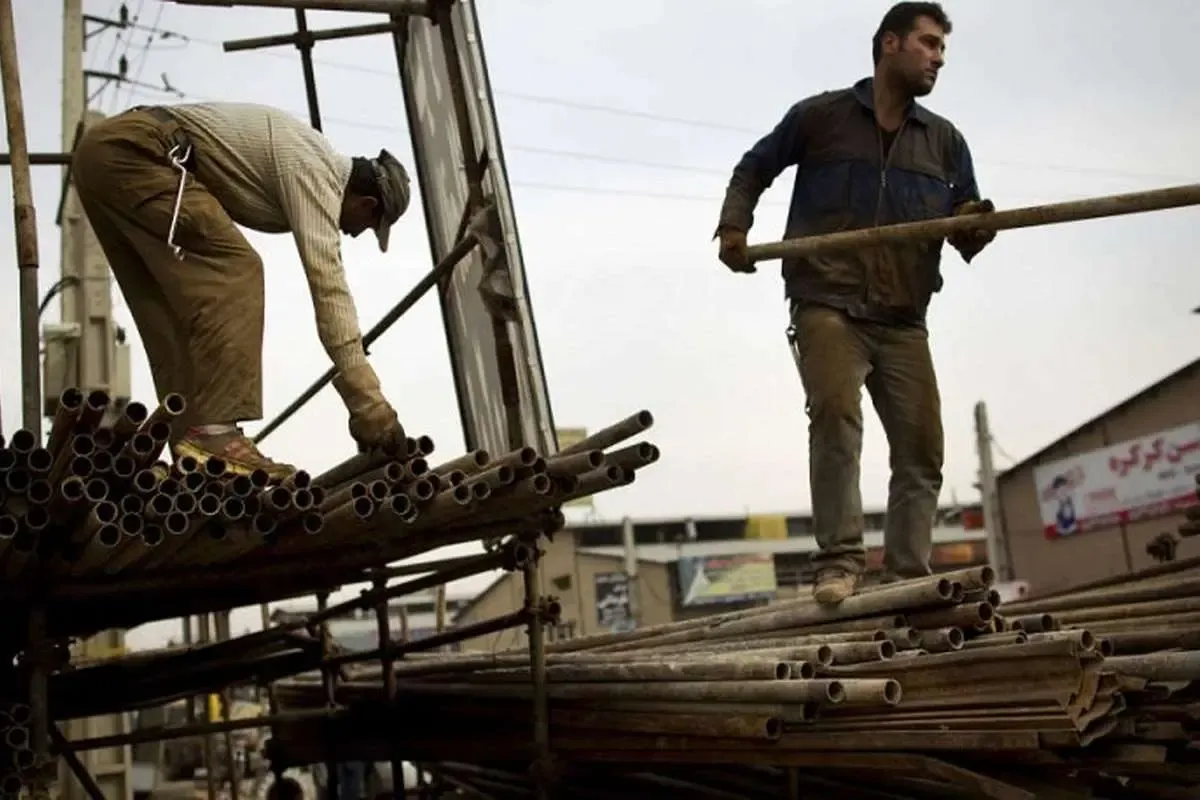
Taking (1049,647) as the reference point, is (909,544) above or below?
above

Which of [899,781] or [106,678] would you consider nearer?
[899,781]

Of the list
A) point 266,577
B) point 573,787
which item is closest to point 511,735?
point 573,787

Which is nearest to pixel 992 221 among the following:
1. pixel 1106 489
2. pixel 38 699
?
pixel 38 699

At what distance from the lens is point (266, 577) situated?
4.55 m

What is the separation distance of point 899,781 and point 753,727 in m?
0.84

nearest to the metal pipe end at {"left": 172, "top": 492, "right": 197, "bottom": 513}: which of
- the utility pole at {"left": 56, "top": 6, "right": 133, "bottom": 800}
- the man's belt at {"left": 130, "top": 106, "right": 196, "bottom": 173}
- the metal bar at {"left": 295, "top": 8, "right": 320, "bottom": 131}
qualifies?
the man's belt at {"left": 130, "top": 106, "right": 196, "bottom": 173}

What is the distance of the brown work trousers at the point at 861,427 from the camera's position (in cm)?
527

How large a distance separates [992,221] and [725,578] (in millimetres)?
36595

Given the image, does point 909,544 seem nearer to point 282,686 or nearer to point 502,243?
point 502,243

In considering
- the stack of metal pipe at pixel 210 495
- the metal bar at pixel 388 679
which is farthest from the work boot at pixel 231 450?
the metal bar at pixel 388 679

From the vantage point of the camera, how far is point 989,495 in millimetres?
29781

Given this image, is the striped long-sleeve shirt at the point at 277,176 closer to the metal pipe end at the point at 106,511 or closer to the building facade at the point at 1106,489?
the metal pipe end at the point at 106,511

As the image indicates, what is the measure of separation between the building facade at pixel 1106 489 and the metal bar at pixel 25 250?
23281 millimetres

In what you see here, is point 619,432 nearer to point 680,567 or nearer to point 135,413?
point 135,413
